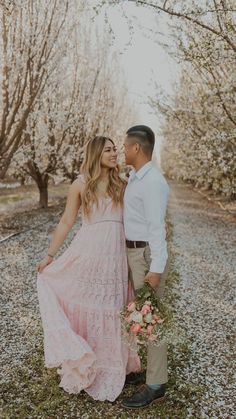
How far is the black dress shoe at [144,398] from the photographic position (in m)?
4.02

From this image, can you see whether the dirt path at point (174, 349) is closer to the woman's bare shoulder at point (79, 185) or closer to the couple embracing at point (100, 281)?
the couple embracing at point (100, 281)

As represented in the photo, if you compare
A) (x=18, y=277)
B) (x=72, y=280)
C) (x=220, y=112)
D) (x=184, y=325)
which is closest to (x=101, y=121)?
Result: (x=220, y=112)

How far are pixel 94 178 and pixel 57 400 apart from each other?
1.92 meters

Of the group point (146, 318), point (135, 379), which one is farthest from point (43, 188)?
point (146, 318)

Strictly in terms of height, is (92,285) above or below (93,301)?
above

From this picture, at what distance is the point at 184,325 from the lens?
624 centimetres

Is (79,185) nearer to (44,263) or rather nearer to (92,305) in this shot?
(44,263)

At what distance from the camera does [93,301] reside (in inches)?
165

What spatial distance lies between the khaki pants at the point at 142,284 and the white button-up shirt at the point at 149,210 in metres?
0.14

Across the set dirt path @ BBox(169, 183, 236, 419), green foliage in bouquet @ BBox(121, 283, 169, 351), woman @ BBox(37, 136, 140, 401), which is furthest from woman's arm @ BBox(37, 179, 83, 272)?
dirt path @ BBox(169, 183, 236, 419)

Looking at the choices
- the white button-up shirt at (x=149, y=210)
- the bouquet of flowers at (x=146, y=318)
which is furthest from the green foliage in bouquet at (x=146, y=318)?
the white button-up shirt at (x=149, y=210)

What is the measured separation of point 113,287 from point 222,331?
97.9 inches

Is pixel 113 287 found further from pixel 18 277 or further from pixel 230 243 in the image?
pixel 230 243

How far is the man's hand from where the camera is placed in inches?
146
